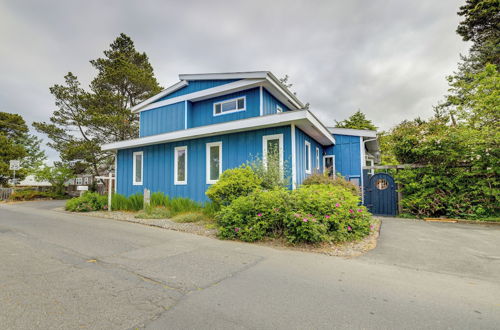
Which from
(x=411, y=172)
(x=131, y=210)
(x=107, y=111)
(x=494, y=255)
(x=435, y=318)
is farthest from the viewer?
(x=107, y=111)

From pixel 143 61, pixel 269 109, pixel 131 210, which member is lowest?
pixel 131 210

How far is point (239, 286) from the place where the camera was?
2.92m

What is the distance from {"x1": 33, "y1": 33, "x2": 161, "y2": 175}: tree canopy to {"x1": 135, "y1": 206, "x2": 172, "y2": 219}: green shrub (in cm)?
1401

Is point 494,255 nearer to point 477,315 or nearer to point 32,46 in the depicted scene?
point 477,315

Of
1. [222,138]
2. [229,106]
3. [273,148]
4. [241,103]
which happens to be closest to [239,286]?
[273,148]

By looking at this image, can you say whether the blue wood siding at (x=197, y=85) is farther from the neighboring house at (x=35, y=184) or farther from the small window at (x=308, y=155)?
the neighboring house at (x=35, y=184)

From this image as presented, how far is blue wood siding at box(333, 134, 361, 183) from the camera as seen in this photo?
1223 centimetres

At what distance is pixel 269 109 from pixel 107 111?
16733 millimetres

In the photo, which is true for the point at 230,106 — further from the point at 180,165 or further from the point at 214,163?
the point at 180,165

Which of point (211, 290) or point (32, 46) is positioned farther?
point (32, 46)

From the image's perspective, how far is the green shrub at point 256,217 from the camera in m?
5.22

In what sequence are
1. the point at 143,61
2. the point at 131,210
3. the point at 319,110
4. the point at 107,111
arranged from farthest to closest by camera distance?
the point at 319,110, the point at 143,61, the point at 107,111, the point at 131,210

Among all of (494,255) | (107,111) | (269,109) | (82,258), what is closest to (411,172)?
(494,255)

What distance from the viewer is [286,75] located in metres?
30.6
